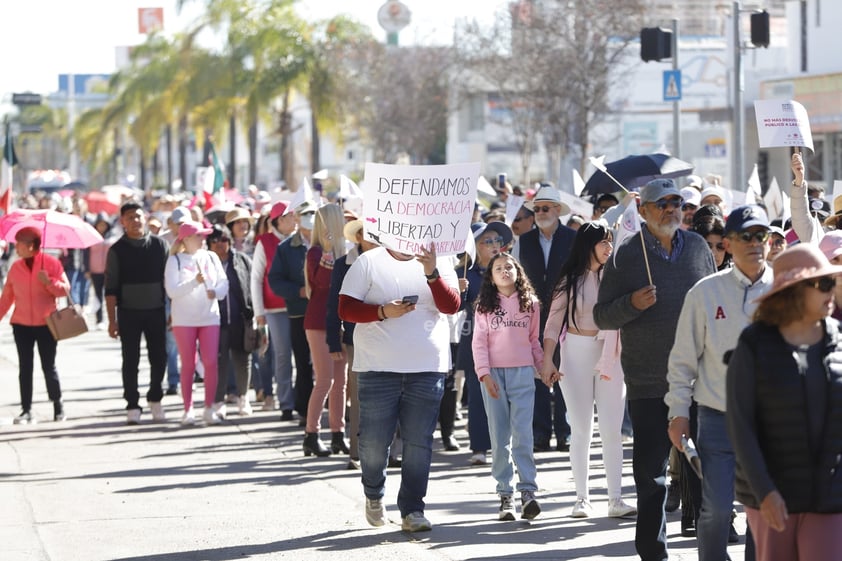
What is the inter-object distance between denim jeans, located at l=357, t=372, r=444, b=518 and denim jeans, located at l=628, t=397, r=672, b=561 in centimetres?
163

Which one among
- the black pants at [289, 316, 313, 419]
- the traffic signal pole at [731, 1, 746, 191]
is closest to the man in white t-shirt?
the black pants at [289, 316, 313, 419]

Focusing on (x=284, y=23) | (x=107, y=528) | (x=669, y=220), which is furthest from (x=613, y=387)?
(x=284, y=23)

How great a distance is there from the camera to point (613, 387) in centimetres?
898

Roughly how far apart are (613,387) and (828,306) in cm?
378

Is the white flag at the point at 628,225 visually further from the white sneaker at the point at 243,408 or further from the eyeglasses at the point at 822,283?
the white sneaker at the point at 243,408

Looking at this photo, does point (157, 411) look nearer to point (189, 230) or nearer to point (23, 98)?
point (189, 230)

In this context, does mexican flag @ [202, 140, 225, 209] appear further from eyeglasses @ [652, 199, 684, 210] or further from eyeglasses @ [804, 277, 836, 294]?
eyeglasses @ [804, 277, 836, 294]

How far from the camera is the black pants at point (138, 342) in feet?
46.3

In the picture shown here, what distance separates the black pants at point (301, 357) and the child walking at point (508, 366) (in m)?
3.62

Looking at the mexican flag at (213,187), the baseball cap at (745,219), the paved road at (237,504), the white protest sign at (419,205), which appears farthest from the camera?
the mexican flag at (213,187)

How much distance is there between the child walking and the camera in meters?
9.30

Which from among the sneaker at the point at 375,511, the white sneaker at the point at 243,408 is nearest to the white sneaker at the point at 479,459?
the sneaker at the point at 375,511

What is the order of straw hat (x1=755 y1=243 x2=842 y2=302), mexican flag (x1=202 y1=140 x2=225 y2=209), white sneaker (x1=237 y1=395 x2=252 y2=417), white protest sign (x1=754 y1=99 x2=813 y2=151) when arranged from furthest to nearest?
mexican flag (x1=202 y1=140 x2=225 y2=209)
white sneaker (x1=237 y1=395 x2=252 y2=417)
white protest sign (x1=754 y1=99 x2=813 y2=151)
straw hat (x1=755 y1=243 x2=842 y2=302)

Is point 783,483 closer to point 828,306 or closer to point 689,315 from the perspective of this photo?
point 828,306
